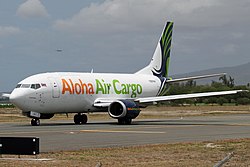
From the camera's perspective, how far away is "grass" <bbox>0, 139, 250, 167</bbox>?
1556 cm

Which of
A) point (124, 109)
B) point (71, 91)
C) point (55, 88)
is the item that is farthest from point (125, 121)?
point (55, 88)

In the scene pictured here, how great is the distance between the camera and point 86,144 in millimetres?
21938

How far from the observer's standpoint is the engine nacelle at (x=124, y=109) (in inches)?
1531

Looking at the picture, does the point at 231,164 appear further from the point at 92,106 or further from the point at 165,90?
the point at 165,90

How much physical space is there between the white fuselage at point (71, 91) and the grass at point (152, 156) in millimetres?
18057

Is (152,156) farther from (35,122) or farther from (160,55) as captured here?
(160,55)

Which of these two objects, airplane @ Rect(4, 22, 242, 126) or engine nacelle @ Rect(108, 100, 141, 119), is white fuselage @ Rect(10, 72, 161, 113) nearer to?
airplane @ Rect(4, 22, 242, 126)

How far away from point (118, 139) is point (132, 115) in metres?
14.7

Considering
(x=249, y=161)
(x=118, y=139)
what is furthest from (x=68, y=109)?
(x=249, y=161)

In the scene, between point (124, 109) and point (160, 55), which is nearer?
point (124, 109)

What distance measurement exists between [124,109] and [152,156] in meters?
21.5

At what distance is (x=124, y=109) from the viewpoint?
127ft

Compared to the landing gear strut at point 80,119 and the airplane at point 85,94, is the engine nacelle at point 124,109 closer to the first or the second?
the airplane at point 85,94

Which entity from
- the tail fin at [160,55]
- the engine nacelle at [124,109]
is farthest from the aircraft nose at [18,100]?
the tail fin at [160,55]
